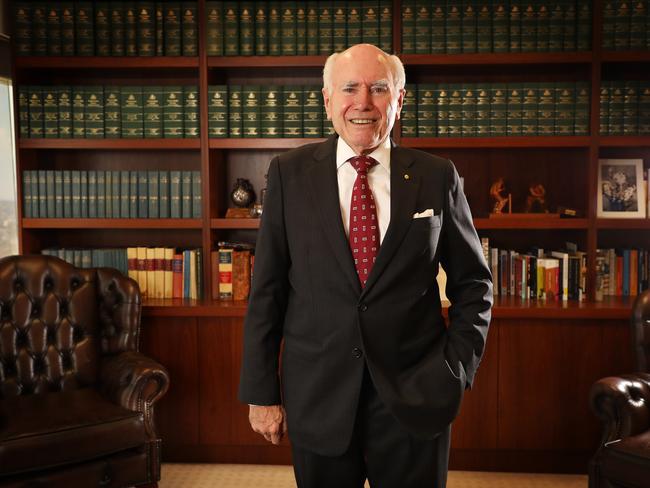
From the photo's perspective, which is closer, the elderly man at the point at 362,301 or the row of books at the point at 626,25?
the elderly man at the point at 362,301

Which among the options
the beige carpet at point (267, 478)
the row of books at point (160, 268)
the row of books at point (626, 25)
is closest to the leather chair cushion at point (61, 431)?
the beige carpet at point (267, 478)

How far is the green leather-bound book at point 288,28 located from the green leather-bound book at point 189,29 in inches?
16.1

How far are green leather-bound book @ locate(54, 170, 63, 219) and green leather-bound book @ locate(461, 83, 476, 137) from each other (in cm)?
197

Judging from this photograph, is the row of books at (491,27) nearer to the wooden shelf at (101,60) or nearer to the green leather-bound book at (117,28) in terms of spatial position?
the wooden shelf at (101,60)

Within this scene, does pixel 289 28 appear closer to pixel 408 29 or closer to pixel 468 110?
pixel 408 29

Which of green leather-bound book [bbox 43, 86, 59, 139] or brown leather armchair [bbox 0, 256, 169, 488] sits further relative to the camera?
green leather-bound book [bbox 43, 86, 59, 139]

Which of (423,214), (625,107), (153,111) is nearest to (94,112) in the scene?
(153,111)

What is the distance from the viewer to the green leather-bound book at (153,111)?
10.8 ft

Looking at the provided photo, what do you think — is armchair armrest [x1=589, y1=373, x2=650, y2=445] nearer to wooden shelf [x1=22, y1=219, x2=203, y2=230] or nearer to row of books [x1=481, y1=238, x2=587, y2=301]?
row of books [x1=481, y1=238, x2=587, y2=301]

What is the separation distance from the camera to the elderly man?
5.25 feet

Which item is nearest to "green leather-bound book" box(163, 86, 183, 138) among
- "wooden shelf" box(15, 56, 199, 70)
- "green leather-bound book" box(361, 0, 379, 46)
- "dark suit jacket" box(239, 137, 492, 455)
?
"wooden shelf" box(15, 56, 199, 70)

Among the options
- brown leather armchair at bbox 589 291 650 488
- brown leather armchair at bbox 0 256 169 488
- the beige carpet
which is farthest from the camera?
the beige carpet

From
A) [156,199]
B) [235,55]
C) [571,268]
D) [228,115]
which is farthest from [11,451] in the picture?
[571,268]

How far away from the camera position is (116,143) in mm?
3264
